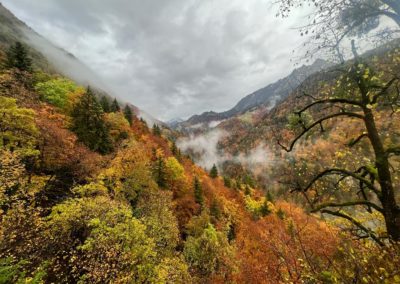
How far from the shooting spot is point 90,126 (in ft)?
129

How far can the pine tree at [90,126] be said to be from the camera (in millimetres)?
38094

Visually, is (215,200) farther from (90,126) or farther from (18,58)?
(18,58)

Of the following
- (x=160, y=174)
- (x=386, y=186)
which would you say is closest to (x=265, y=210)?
(x=160, y=174)

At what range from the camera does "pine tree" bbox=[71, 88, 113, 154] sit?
3809cm

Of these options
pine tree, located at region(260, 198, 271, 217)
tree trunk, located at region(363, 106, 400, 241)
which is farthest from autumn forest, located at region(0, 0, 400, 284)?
pine tree, located at region(260, 198, 271, 217)

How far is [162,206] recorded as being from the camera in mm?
32562

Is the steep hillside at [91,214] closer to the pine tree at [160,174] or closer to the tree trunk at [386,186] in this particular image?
the pine tree at [160,174]

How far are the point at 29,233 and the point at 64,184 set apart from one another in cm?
1219

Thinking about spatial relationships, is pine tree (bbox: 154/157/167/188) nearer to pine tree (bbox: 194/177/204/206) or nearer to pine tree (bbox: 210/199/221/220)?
pine tree (bbox: 194/177/204/206)

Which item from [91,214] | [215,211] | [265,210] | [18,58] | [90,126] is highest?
[18,58]

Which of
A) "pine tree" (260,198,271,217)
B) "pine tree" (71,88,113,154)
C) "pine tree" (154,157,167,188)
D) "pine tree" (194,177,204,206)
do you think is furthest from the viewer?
"pine tree" (260,198,271,217)

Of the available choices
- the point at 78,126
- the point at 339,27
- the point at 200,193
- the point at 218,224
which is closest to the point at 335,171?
the point at 339,27

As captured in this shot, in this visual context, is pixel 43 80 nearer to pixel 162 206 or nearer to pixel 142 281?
pixel 162 206

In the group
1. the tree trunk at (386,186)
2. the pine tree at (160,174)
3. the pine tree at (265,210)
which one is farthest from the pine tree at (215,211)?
the tree trunk at (386,186)
